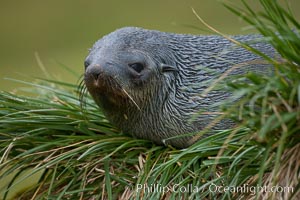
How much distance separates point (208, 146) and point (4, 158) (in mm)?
Result: 803

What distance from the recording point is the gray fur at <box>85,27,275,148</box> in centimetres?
274

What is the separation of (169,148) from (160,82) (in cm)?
24

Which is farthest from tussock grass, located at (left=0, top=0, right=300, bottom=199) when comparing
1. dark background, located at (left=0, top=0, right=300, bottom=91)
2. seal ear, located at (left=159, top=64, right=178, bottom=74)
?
dark background, located at (left=0, top=0, right=300, bottom=91)

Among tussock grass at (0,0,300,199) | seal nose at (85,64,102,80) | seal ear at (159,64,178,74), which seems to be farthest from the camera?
seal ear at (159,64,178,74)

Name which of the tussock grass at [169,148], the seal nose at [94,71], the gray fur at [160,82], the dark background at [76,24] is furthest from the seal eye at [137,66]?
the dark background at [76,24]

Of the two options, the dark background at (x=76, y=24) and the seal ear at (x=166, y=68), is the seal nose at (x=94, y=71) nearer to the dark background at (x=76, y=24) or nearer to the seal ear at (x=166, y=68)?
the seal ear at (x=166, y=68)

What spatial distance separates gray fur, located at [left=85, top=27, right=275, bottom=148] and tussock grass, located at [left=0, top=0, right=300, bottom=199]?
87 mm

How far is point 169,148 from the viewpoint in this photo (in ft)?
9.34

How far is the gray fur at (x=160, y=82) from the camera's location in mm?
2740

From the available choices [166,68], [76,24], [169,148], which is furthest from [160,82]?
[76,24]

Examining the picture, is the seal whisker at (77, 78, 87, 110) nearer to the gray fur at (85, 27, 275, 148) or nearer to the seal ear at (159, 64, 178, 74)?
the gray fur at (85, 27, 275, 148)

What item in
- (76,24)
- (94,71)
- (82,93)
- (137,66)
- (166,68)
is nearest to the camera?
(94,71)

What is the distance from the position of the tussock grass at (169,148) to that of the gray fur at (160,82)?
0.28 feet

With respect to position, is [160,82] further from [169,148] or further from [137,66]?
[169,148]
